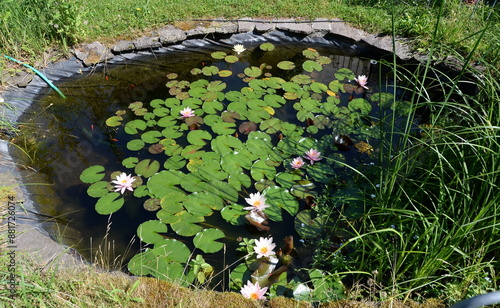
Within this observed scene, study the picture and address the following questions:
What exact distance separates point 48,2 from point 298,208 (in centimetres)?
268

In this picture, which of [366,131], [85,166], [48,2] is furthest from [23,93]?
[366,131]

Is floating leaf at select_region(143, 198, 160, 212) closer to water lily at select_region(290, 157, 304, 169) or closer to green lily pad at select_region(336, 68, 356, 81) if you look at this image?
water lily at select_region(290, 157, 304, 169)

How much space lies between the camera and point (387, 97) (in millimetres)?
3289

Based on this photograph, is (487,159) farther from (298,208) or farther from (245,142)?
(245,142)

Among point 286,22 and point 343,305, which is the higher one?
point 286,22

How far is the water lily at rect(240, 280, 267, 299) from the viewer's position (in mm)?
1825

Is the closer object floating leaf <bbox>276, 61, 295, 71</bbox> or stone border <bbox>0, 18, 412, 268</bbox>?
stone border <bbox>0, 18, 412, 268</bbox>

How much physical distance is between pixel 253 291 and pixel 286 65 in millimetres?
2386

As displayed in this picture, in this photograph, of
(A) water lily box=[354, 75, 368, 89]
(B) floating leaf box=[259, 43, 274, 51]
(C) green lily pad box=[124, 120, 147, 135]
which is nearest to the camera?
(C) green lily pad box=[124, 120, 147, 135]

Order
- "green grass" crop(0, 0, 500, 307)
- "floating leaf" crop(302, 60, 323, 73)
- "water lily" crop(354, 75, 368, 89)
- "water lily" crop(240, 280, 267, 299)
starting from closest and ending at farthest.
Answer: "green grass" crop(0, 0, 500, 307)
"water lily" crop(240, 280, 267, 299)
"water lily" crop(354, 75, 368, 89)
"floating leaf" crop(302, 60, 323, 73)

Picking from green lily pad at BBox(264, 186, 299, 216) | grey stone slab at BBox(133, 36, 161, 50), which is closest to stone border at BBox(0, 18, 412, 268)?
grey stone slab at BBox(133, 36, 161, 50)

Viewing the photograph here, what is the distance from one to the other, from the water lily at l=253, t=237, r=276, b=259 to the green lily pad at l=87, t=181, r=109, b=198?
1.05m

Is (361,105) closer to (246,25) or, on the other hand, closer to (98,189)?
(246,25)

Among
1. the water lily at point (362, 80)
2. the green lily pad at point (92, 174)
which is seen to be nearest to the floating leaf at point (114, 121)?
the green lily pad at point (92, 174)
